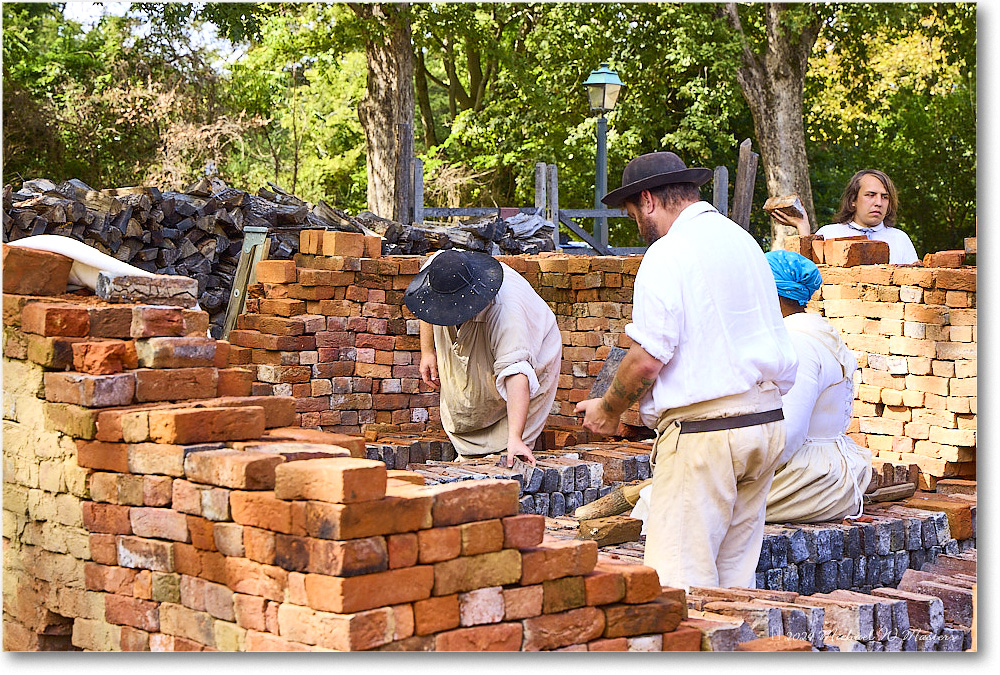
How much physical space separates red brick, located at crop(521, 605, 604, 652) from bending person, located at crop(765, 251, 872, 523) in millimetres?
1705

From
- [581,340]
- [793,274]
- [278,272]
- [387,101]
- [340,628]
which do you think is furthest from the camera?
[387,101]

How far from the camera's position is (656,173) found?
12.7ft

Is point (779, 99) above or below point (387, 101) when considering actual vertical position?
above

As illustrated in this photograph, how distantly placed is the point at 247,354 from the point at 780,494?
3.75 m

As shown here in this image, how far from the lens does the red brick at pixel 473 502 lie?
2.85 m

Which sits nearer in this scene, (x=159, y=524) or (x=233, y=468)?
(x=233, y=468)

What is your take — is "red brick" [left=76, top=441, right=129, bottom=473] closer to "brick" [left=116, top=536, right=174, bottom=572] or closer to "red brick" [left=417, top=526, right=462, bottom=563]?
"brick" [left=116, top=536, right=174, bottom=572]

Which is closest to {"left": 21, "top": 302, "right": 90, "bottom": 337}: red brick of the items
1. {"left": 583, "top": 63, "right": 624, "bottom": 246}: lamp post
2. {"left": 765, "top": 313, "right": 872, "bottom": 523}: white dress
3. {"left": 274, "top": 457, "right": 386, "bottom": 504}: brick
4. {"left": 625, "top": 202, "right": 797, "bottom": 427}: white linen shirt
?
{"left": 274, "top": 457, "right": 386, "bottom": 504}: brick

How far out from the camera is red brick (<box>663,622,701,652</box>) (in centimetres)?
319

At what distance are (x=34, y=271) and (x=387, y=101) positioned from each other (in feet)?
32.1

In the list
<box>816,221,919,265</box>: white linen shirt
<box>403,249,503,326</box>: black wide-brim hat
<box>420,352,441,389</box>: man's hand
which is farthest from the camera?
<box>816,221,919,265</box>: white linen shirt

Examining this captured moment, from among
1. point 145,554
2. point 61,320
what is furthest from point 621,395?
point 61,320

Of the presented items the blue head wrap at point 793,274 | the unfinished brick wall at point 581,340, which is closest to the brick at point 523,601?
the blue head wrap at point 793,274

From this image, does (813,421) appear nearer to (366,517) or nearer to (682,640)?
(682,640)
